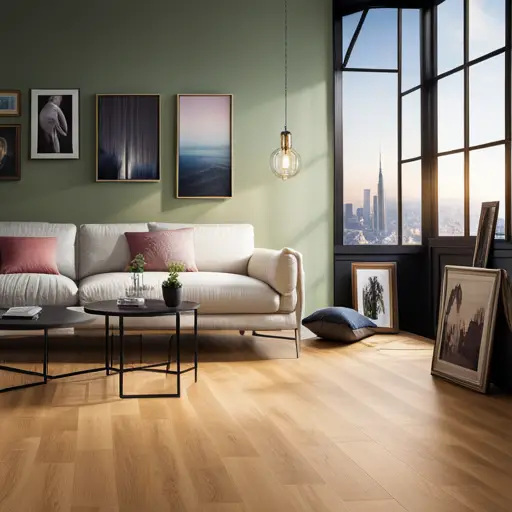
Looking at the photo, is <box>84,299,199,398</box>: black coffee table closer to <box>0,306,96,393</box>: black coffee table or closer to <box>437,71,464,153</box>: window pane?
<box>0,306,96,393</box>: black coffee table

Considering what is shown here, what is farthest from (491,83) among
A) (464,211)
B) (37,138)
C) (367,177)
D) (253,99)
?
(37,138)

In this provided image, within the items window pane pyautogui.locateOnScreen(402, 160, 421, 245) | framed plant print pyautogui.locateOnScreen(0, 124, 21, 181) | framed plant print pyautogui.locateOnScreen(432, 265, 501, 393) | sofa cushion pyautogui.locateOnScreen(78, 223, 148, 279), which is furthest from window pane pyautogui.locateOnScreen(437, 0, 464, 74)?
framed plant print pyautogui.locateOnScreen(0, 124, 21, 181)

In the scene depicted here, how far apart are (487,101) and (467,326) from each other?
68.2 inches

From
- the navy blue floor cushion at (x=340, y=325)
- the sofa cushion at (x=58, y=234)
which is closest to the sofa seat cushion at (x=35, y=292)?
the sofa cushion at (x=58, y=234)

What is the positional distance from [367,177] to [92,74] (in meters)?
2.41

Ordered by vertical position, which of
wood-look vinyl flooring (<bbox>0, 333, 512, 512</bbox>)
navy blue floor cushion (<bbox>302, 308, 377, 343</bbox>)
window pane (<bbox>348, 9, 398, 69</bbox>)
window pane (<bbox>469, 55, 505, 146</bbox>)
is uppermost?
window pane (<bbox>348, 9, 398, 69</bbox>)

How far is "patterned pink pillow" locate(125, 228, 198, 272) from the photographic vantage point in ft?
16.6

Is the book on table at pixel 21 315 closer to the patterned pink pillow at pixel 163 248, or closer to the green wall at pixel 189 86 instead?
the patterned pink pillow at pixel 163 248

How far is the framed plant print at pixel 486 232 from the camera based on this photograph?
4.02 m

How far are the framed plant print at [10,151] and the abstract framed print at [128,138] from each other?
2.08 feet

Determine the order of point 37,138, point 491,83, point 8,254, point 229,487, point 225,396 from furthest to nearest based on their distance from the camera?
point 37,138
point 8,254
point 491,83
point 225,396
point 229,487

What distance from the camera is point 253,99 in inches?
229

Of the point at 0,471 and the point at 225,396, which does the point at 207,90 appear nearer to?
the point at 225,396

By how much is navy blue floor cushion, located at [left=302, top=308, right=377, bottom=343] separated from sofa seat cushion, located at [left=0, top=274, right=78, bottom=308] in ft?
5.93
